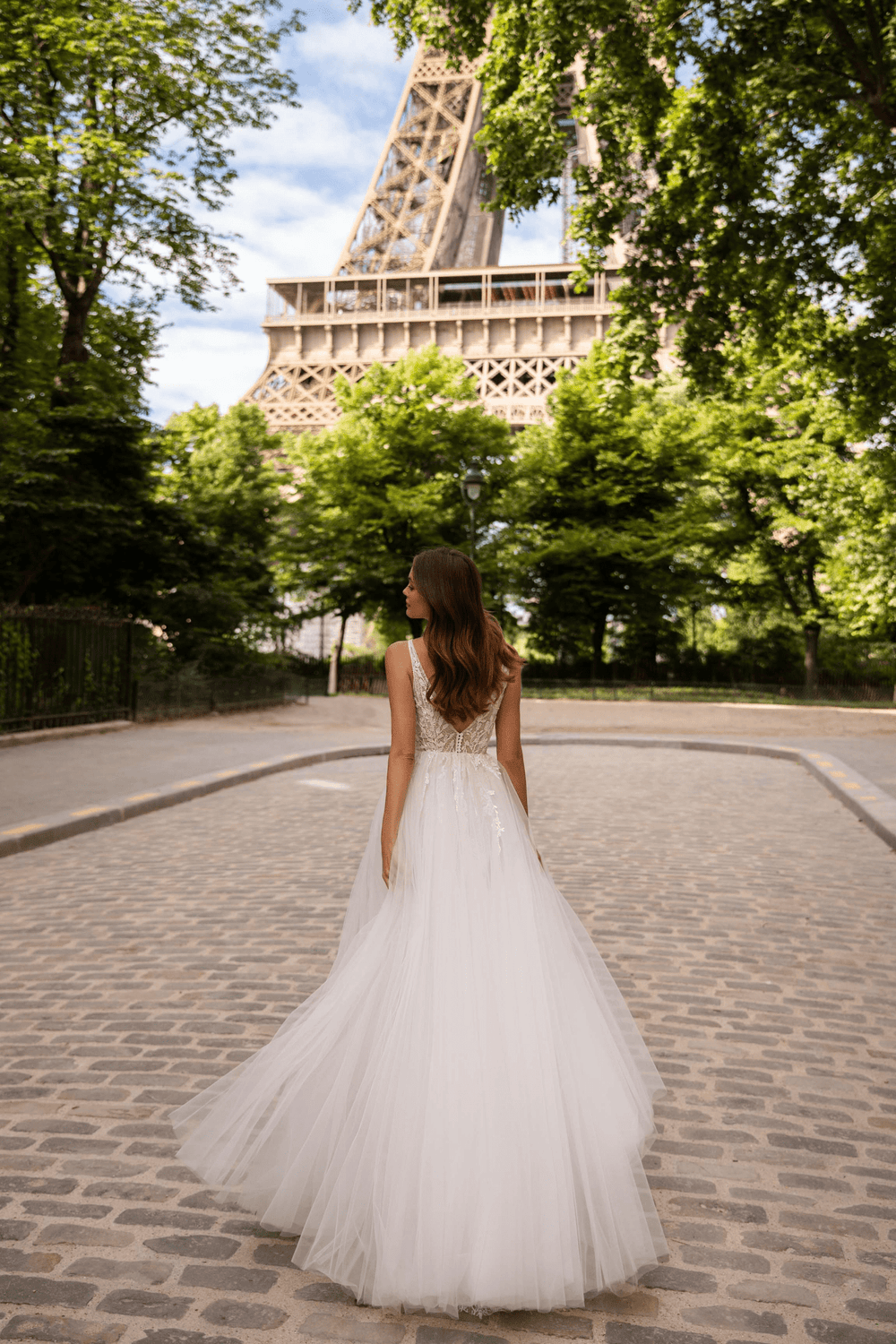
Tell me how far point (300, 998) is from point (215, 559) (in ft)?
64.1

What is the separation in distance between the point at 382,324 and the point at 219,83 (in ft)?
120

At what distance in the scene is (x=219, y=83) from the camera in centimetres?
2242

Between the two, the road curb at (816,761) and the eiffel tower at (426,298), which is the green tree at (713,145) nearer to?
the road curb at (816,761)

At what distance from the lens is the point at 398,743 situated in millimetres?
2814

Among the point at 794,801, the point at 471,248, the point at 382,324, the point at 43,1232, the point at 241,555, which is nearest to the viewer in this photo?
the point at 43,1232

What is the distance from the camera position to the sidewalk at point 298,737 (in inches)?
456

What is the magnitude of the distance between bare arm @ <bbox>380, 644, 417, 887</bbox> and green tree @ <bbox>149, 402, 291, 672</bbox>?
789 inches

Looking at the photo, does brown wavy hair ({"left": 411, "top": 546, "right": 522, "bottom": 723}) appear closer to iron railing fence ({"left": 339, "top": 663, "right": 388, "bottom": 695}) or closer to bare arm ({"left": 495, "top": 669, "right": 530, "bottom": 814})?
bare arm ({"left": 495, "top": 669, "right": 530, "bottom": 814})

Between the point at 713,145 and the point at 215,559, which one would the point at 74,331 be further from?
the point at 713,145

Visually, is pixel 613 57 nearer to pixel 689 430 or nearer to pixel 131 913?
pixel 131 913

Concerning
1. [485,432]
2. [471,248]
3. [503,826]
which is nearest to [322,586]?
[485,432]

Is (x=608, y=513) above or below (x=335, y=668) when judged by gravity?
above

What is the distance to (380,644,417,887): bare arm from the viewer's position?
276 centimetres

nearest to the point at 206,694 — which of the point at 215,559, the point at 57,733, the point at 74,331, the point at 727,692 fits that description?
the point at 215,559
